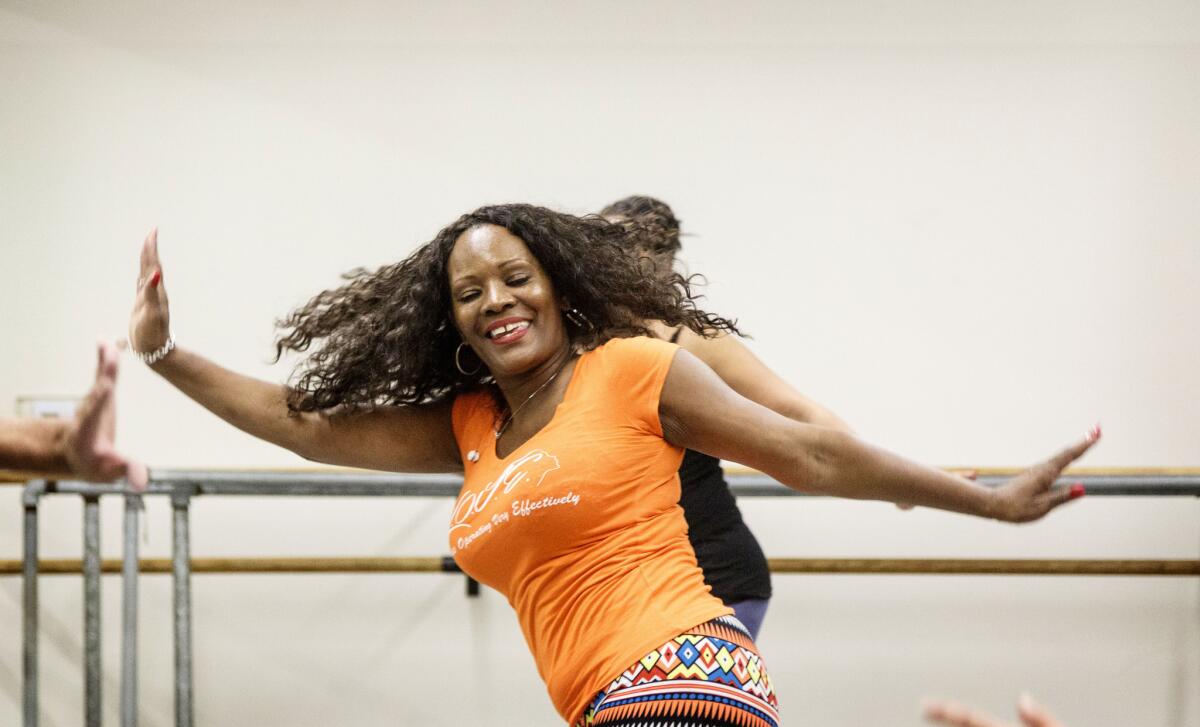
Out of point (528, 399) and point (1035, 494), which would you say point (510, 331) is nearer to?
point (528, 399)

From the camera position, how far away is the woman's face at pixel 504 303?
5.50ft

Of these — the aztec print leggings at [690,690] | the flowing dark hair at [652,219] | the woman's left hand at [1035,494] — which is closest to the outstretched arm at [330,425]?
the aztec print leggings at [690,690]

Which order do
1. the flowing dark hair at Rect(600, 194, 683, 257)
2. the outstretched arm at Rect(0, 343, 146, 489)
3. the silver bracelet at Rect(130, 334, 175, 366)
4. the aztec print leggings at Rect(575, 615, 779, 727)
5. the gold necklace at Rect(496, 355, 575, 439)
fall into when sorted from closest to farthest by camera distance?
the outstretched arm at Rect(0, 343, 146, 489), the aztec print leggings at Rect(575, 615, 779, 727), the gold necklace at Rect(496, 355, 575, 439), the silver bracelet at Rect(130, 334, 175, 366), the flowing dark hair at Rect(600, 194, 683, 257)

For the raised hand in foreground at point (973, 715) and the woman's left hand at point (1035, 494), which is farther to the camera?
the woman's left hand at point (1035, 494)

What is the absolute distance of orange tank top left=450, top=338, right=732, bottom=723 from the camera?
150cm

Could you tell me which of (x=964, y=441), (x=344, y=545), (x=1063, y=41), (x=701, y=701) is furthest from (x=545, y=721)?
(x=1063, y=41)

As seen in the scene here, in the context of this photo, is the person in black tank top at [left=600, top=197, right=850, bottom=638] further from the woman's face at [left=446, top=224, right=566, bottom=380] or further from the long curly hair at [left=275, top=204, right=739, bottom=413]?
the woman's face at [left=446, top=224, right=566, bottom=380]

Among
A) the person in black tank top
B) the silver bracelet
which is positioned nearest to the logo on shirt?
the person in black tank top

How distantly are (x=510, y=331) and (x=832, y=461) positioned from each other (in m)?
0.51

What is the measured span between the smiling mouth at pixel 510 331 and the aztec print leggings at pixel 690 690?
504mm

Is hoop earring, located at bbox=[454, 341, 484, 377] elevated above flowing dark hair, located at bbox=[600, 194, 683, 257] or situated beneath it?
situated beneath

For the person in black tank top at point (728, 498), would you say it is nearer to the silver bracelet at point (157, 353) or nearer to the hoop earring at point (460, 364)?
the hoop earring at point (460, 364)

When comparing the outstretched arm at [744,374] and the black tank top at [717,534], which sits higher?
the outstretched arm at [744,374]

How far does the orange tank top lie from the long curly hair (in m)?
0.15
